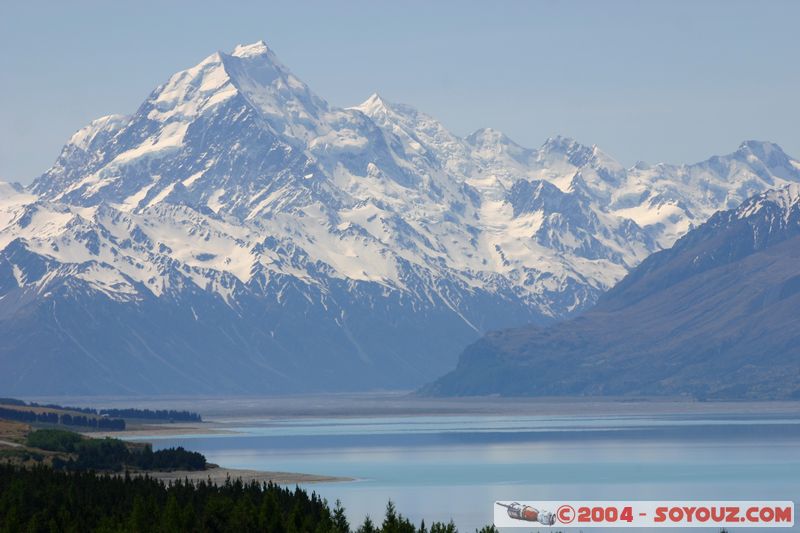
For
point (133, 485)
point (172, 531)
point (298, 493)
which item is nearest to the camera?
point (172, 531)

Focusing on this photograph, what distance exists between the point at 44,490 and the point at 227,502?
2499cm

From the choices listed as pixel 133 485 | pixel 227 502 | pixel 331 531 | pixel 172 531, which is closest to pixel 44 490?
pixel 133 485

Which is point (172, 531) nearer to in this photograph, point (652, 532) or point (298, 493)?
point (298, 493)

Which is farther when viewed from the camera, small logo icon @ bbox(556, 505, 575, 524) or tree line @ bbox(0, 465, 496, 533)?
small logo icon @ bbox(556, 505, 575, 524)

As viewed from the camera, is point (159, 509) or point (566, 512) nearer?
point (159, 509)

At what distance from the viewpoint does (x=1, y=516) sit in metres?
169

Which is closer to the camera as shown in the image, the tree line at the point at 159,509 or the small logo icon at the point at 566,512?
the tree line at the point at 159,509

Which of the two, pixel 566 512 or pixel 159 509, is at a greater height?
pixel 566 512

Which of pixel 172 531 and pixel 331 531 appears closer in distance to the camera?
pixel 331 531

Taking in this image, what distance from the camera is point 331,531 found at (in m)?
141

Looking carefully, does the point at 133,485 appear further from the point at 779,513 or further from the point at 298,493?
the point at 779,513

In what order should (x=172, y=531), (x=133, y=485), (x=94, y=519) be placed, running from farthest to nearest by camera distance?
(x=133, y=485)
(x=94, y=519)
(x=172, y=531)

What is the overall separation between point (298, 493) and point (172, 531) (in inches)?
1077

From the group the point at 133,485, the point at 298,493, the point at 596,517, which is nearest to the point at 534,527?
the point at 596,517
